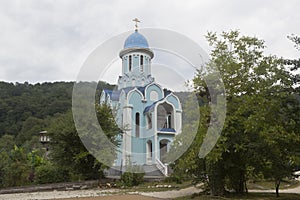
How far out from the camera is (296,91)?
9766mm

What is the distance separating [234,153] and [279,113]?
2277 millimetres

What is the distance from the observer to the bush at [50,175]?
61.8ft

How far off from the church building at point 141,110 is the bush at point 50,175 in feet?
12.3

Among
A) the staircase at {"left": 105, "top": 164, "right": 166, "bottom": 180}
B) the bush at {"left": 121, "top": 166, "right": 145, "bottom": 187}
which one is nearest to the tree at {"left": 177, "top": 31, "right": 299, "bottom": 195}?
the bush at {"left": 121, "top": 166, "right": 145, "bottom": 187}

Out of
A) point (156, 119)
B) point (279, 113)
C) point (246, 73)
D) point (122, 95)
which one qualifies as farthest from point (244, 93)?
point (122, 95)

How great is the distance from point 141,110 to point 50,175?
8.20 m

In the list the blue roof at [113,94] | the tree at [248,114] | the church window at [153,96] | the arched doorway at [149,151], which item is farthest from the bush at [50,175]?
the tree at [248,114]

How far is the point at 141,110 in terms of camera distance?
24.0 meters

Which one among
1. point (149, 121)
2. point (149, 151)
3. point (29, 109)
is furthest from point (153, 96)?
point (29, 109)

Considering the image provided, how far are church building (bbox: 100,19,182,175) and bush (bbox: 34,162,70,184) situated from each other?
375cm

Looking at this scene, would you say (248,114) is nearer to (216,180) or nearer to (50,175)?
(216,180)

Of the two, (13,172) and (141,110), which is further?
(141,110)

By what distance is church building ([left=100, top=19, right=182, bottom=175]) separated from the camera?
2259 cm

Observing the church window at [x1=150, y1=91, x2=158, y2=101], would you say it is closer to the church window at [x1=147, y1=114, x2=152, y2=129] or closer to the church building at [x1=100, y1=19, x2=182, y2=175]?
the church building at [x1=100, y1=19, x2=182, y2=175]
